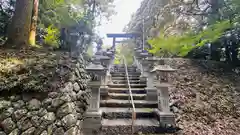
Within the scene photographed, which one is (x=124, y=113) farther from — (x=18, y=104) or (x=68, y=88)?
(x=18, y=104)

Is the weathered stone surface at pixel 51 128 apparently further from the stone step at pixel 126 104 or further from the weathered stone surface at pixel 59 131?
the stone step at pixel 126 104

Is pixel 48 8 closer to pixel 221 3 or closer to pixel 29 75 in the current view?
pixel 29 75

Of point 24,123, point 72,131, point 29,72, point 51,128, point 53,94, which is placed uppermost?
point 29,72

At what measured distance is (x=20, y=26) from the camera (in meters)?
4.29

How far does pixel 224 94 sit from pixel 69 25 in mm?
6480

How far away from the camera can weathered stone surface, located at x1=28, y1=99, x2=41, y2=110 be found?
2545mm

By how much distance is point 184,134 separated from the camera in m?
2.60

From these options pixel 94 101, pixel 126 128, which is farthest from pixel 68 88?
pixel 126 128

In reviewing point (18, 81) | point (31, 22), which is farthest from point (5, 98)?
point (31, 22)

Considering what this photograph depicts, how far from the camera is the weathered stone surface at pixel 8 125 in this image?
89.5 inches

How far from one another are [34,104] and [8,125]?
0.46 m

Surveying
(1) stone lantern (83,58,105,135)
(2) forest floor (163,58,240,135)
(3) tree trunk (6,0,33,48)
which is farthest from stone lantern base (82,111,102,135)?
(3) tree trunk (6,0,33,48)

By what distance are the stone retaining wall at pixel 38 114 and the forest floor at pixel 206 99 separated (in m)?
2.15

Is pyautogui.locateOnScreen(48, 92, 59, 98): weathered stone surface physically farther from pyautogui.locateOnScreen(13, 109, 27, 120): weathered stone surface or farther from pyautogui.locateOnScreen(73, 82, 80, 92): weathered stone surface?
pyautogui.locateOnScreen(73, 82, 80, 92): weathered stone surface
